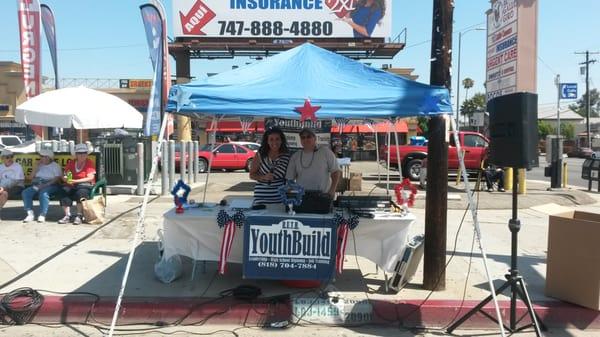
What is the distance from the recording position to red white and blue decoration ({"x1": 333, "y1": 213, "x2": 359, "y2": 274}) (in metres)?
5.69

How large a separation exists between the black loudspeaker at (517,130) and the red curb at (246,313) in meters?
1.55

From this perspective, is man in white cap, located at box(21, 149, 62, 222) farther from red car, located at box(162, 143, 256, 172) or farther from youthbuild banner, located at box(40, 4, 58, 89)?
red car, located at box(162, 143, 256, 172)

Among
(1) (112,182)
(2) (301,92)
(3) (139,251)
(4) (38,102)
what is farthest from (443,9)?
(1) (112,182)

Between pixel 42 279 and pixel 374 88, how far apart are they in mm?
4259

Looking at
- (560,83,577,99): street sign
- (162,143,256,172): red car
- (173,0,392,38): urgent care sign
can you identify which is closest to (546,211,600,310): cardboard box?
(162,143,256,172): red car

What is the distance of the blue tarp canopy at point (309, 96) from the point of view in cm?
528

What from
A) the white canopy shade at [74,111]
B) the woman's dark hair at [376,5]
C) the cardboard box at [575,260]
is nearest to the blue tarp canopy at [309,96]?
the cardboard box at [575,260]

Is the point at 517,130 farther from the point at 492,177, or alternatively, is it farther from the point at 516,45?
the point at 492,177

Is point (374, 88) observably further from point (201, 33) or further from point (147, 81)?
point (147, 81)

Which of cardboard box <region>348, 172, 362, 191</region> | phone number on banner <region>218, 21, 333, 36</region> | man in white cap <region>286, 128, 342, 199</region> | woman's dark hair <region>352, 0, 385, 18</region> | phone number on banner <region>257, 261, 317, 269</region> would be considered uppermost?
woman's dark hair <region>352, 0, 385, 18</region>

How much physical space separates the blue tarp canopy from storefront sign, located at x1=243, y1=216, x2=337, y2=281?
3.62 ft

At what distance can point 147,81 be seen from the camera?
52.7 metres

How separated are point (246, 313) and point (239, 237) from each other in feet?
3.09

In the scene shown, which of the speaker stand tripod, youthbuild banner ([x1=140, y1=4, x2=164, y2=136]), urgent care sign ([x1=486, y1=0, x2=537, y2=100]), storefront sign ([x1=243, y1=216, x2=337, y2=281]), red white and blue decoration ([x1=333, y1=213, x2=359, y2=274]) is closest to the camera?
the speaker stand tripod
